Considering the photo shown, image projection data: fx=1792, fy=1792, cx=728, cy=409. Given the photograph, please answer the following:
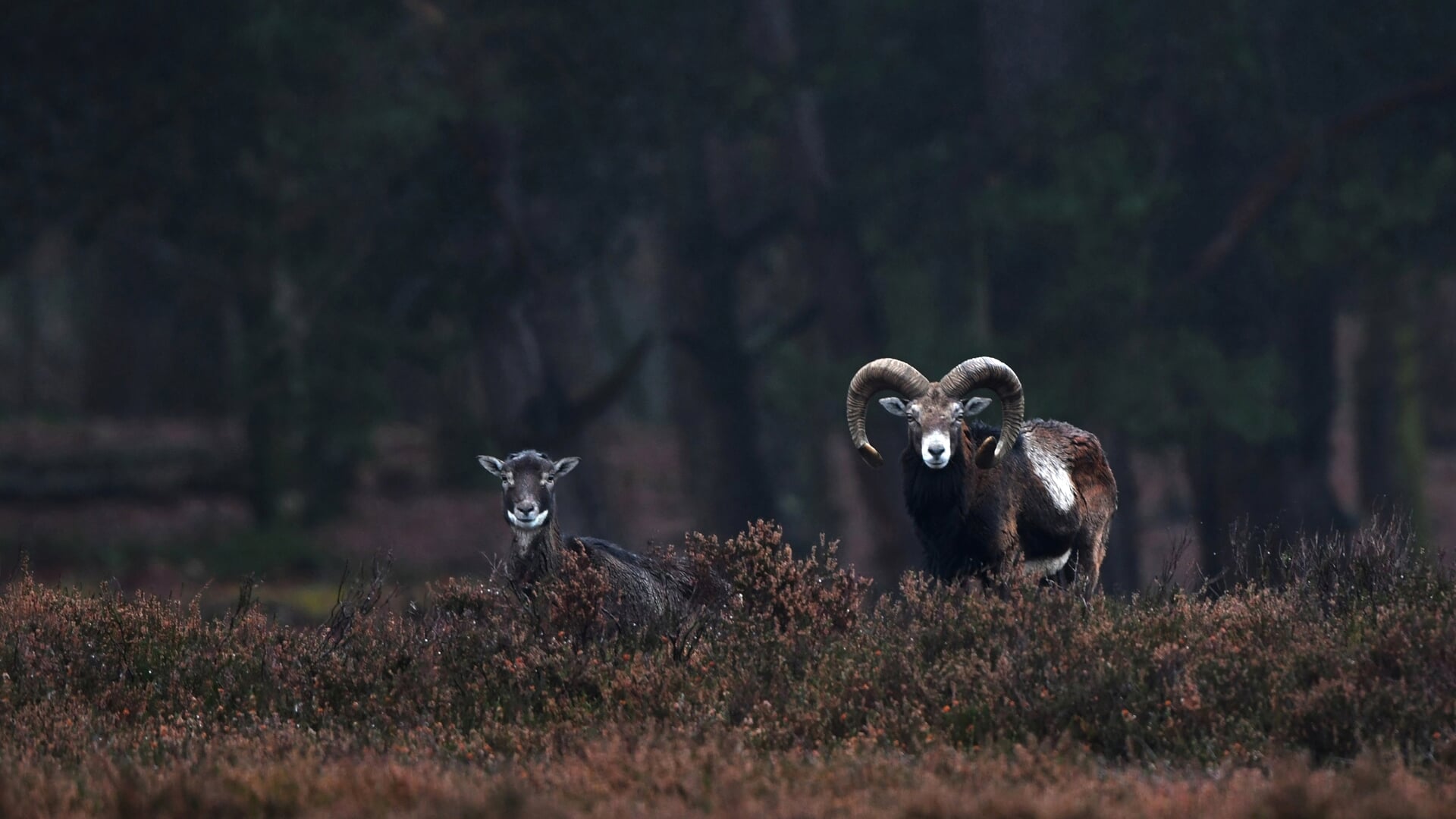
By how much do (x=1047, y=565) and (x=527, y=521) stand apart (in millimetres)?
3937

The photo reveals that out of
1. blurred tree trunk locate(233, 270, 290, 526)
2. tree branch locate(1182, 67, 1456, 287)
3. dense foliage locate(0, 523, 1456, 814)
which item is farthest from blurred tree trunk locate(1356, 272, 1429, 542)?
dense foliage locate(0, 523, 1456, 814)

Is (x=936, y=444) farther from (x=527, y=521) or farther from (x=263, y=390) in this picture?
(x=263, y=390)

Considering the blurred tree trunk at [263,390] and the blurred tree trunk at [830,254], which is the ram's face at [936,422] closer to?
the blurred tree trunk at [830,254]

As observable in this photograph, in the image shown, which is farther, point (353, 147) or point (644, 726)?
point (353, 147)

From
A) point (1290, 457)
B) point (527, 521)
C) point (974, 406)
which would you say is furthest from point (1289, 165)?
point (527, 521)

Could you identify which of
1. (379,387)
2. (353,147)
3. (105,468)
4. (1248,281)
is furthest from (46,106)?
(1248,281)

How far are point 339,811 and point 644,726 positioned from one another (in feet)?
7.34

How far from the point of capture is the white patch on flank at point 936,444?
39.5 feet

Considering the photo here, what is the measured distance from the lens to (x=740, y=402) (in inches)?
1177

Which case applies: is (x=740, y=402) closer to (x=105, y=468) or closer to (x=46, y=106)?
(x=46, y=106)

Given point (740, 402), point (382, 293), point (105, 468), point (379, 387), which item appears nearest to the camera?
point (382, 293)

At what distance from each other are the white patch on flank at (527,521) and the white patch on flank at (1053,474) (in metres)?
3.70

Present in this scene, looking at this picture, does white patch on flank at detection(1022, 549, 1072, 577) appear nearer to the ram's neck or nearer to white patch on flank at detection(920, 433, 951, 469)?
white patch on flank at detection(920, 433, 951, 469)

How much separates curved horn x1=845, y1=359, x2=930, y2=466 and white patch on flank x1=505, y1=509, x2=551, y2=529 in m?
2.37
